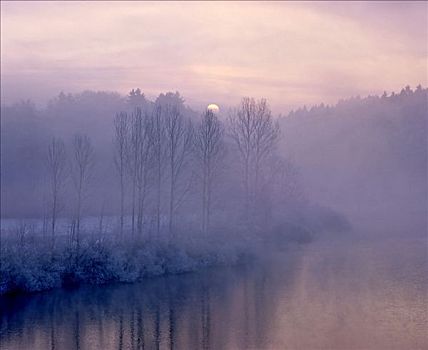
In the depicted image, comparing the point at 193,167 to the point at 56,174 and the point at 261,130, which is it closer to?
the point at 261,130

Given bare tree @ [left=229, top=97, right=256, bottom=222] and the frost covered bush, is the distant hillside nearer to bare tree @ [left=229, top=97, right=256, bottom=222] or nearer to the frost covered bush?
bare tree @ [left=229, top=97, right=256, bottom=222]

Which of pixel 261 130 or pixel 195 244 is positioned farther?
pixel 261 130

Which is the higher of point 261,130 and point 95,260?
point 261,130

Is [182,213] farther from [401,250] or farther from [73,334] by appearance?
[73,334]

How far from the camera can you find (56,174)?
4131 centimetres

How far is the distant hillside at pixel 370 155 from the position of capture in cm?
6881

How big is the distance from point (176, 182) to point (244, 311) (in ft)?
83.3

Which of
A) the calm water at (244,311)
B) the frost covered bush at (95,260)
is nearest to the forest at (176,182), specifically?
the frost covered bush at (95,260)

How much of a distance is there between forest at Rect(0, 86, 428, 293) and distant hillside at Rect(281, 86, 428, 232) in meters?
0.22

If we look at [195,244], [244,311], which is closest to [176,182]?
[195,244]

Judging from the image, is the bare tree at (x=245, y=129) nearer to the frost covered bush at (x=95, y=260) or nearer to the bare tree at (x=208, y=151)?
the bare tree at (x=208, y=151)

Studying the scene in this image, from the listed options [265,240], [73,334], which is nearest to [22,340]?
[73,334]

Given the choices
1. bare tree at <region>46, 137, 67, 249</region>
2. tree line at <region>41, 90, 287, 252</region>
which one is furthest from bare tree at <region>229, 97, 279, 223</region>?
bare tree at <region>46, 137, 67, 249</region>

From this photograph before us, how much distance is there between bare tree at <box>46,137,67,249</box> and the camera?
36125mm
